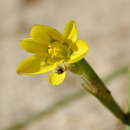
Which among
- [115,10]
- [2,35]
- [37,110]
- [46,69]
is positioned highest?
[46,69]

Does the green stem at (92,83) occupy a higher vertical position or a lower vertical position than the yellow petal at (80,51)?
lower

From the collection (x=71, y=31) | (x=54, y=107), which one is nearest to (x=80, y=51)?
(x=71, y=31)

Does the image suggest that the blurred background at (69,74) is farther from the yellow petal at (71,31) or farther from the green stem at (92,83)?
the yellow petal at (71,31)

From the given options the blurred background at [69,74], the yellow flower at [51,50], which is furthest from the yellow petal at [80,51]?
the blurred background at [69,74]

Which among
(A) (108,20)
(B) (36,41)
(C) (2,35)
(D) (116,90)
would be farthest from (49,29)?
(C) (2,35)

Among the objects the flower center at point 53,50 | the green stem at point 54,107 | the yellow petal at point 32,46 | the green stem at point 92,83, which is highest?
the yellow petal at point 32,46

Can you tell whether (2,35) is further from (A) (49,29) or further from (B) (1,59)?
(A) (49,29)

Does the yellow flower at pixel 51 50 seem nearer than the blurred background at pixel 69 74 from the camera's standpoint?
Yes
